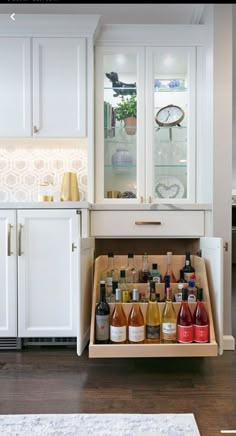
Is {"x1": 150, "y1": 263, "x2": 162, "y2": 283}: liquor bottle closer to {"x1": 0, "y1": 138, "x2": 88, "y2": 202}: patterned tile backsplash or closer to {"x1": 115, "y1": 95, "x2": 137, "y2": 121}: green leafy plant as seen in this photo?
{"x1": 0, "y1": 138, "x2": 88, "y2": 202}: patterned tile backsplash

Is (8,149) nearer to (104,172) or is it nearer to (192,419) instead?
(104,172)

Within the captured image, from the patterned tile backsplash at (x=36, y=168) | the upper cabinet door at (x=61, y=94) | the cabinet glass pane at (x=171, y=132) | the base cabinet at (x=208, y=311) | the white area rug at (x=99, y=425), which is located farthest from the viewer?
the patterned tile backsplash at (x=36, y=168)

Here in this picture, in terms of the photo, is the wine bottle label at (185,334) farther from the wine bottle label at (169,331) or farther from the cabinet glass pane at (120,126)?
the cabinet glass pane at (120,126)

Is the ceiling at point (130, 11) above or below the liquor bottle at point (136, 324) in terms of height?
above

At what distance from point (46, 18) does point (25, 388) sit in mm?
2398

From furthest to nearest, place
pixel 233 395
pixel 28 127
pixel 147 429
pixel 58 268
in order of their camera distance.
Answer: pixel 28 127
pixel 58 268
pixel 233 395
pixel 147 429

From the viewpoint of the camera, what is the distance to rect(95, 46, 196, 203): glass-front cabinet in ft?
7.88

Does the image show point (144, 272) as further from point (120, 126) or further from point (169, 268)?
point (120, 126)

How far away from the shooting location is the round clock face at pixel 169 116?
2.46 meters

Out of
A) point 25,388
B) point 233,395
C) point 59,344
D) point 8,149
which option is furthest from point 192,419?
point 8,149

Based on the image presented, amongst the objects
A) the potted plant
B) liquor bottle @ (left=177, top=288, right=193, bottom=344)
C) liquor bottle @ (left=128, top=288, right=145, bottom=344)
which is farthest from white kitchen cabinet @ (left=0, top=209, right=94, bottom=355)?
the potted plant

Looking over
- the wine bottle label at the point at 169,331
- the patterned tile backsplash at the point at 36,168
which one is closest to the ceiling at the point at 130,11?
the patterned tile backsplash at the point at 36,168

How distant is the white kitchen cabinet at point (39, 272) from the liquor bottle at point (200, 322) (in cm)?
70

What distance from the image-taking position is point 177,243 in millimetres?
2641
